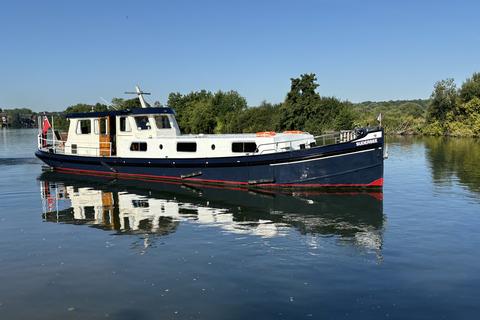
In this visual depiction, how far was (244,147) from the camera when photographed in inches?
926

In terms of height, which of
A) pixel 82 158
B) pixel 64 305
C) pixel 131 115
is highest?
pixel 131 115

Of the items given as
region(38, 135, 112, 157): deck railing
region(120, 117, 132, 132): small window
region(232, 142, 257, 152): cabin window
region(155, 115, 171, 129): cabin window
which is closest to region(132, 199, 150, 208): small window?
region(232, 142, 257, 152): cabin window

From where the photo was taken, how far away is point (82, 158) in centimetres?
2920

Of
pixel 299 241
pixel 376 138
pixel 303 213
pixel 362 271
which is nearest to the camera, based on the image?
pixel 362 271

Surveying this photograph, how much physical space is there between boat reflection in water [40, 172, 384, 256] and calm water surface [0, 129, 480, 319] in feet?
0.22

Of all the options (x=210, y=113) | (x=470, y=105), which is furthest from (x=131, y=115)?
(x=470, y=105)

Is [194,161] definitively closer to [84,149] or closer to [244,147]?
[244,147]

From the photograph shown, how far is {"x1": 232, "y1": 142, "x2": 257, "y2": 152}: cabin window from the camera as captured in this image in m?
23.3

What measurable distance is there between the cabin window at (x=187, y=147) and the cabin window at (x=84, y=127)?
771 centimetres

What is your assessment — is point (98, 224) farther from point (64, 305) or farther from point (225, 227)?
point (64, 305)

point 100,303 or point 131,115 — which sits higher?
point 131,115

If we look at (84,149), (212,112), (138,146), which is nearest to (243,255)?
(138,146)

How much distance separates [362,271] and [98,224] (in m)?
9.92

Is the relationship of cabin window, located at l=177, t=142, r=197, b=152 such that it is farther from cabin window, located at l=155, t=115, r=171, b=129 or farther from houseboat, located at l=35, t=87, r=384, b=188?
cabin window, located at l=155, t=115, r=171, b=129
